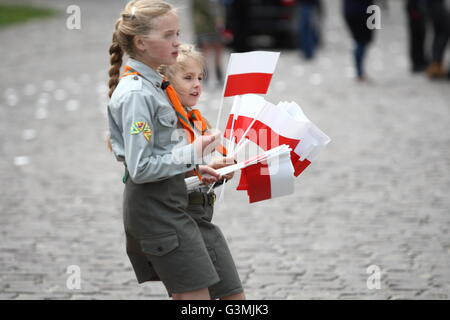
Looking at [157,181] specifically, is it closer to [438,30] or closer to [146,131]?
[146,131]

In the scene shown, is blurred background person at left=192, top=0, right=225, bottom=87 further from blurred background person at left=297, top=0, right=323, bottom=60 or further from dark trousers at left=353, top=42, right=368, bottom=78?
blurred background person at left=297, top=0, right=323, bottom=60

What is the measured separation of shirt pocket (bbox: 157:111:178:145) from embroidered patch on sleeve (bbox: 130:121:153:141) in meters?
0.10

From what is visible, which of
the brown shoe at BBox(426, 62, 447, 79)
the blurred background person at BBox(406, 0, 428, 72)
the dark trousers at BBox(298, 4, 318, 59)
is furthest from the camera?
the dark trousers at BBox(298, 4, 318, 59)

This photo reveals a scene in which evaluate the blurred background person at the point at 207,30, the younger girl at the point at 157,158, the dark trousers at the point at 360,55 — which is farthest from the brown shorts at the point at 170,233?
the dark trousers at the point at 360,55

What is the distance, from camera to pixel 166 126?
2.96 meters

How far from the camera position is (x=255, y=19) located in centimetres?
1673

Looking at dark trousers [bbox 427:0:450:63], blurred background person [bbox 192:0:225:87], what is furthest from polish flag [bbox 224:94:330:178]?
dark trousers [bbox 427:0:450:63]

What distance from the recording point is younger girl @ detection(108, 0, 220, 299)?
2.89 m

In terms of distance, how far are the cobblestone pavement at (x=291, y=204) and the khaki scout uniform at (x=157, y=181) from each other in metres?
1.59

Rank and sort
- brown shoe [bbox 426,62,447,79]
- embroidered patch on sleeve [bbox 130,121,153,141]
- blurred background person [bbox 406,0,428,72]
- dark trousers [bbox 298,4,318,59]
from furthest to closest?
dark trousers [bbox 298,4,318,59] → blurred background person [bbox 406,0,428,72] → brown shoe [bbox 426,62,447,79] → embroidered patch on sleeve [bbox 130,121,153,141]

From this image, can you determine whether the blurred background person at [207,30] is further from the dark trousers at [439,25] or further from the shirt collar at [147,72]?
the shirt collar at [147,72]

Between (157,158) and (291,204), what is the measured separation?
3.80m

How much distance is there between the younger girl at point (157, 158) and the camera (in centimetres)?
289
